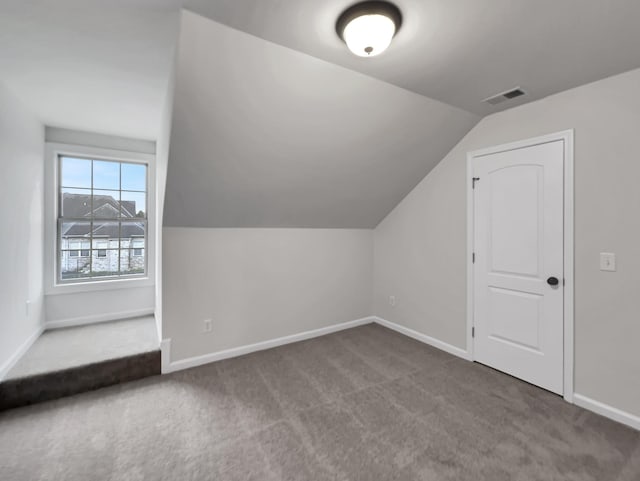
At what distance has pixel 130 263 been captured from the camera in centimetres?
380

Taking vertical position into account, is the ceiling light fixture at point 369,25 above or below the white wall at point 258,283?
above

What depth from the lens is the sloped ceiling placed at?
6.08 ft

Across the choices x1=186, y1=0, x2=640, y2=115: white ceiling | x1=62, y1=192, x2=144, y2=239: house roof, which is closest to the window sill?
x1=62, y1=192, x2=144, y2=239: house roof

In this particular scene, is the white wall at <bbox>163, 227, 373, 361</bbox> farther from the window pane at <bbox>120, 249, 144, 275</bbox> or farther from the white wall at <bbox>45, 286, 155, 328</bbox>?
the window pane at <bbox>120, 249, 144, 275</bbox>

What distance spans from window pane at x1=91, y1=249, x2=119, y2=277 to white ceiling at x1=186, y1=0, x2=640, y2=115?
3.21 meters

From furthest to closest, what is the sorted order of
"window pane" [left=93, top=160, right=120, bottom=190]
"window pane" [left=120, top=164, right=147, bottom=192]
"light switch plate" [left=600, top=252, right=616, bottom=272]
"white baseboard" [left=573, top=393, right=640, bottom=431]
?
"window pane" [left=120, top=164, right=147, bottom=192]
"window pane" [left=93, top=160, right=120, bottom=190]
"light switch plate" [left=600, top=252, right=616, bottom=272]
"white baseboard" [left=573, top=393, right=640, bottom=431]

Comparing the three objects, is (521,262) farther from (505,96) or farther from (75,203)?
(75,203)

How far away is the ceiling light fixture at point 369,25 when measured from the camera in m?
1.46

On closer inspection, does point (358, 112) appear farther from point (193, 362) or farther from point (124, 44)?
point (193, 362)

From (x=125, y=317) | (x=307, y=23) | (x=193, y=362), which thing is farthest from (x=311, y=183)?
(x=125, y=317)

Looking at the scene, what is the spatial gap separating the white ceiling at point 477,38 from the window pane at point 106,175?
2889 millimetres

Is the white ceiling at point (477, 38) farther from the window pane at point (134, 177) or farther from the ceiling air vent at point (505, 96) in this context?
the window pane at point (134, 177)

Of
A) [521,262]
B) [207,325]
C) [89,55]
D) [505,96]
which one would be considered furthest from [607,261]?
[89,55]

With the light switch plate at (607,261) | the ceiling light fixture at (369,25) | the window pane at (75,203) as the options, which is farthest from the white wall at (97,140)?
the light switch plate at (607,261)
